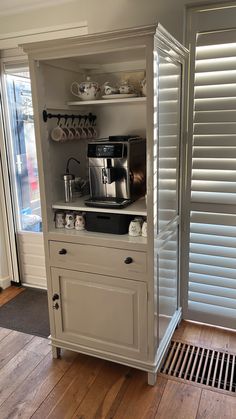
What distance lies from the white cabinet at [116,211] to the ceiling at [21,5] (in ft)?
1.82

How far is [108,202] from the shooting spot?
1814 millimetres

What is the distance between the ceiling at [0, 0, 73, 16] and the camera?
2.21 meters

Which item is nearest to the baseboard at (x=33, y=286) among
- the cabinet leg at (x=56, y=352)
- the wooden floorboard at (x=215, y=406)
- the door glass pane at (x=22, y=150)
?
the door glass pane at (x=22, y=150)

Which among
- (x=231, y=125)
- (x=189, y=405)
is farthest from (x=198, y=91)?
(x=189, y=405)

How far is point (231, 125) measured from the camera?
1962mm

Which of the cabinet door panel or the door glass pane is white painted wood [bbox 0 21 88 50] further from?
the cabinet door panel

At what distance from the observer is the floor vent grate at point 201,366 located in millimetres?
1890

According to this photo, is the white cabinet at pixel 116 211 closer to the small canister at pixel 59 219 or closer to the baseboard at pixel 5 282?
the small canister at pixel 59 219

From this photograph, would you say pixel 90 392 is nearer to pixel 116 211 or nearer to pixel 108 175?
pixel 116 211

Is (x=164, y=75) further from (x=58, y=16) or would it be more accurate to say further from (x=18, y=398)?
(x=18, y=398)

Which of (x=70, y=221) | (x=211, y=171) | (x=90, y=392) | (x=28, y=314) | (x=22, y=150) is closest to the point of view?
(x=90, y=392)

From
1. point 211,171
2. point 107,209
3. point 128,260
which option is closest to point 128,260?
point 128,260

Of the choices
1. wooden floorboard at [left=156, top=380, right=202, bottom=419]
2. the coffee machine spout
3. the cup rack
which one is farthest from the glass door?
wooden floorboard at [left=156, top=380, right=202, bottom=419]

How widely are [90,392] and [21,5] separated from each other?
249 centimetres
